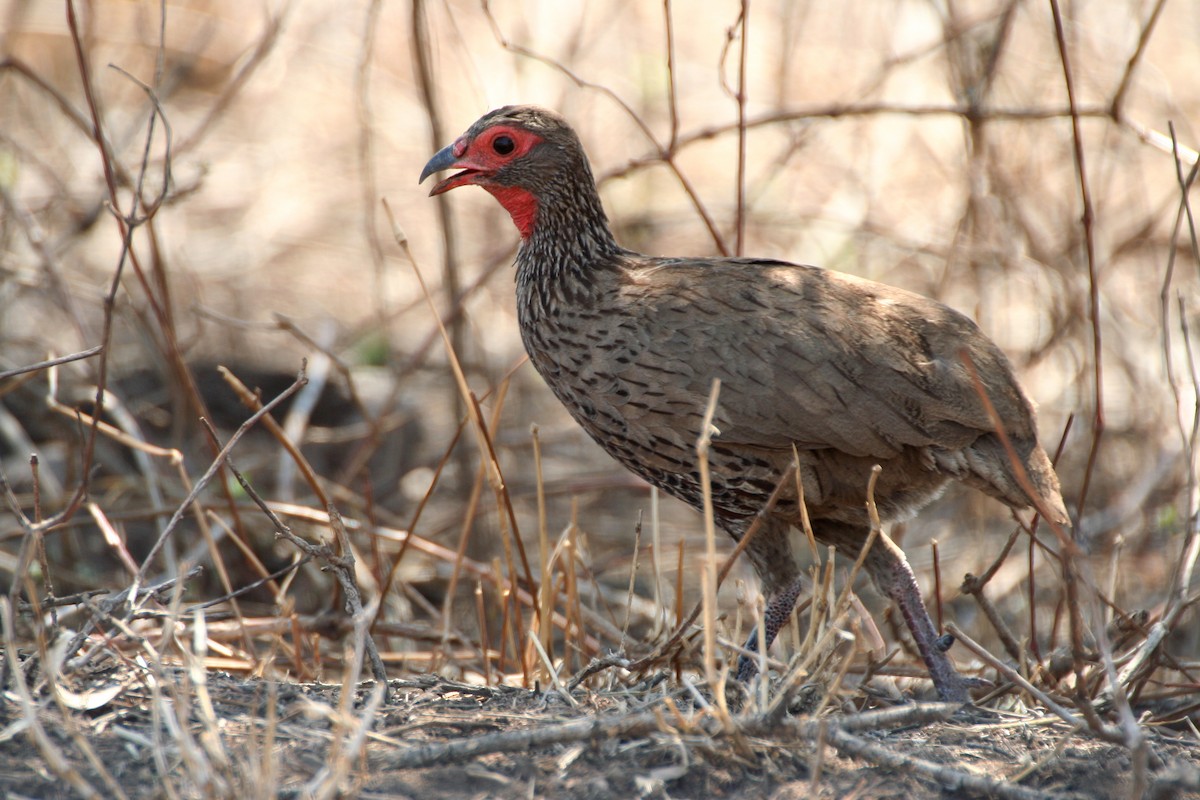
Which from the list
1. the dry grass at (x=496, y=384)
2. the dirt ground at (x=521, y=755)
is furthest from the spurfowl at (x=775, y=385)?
the dirt ground at (x=521, y=755)

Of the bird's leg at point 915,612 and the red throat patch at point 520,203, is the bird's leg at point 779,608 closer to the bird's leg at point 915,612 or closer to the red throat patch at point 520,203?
the bird's leg at point 915,612

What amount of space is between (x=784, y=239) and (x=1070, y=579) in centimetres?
491

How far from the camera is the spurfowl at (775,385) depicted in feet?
11.1

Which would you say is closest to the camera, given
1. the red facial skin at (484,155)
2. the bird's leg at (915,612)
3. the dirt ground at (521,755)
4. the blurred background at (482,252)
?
the dirt ground at (521,755)

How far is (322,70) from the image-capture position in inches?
404

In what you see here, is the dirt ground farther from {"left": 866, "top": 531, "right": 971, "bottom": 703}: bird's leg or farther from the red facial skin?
the red facial skin

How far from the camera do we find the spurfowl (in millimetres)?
3395

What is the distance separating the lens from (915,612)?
374 cm

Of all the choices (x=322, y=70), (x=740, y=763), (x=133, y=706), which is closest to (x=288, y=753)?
(x=133, y=706)

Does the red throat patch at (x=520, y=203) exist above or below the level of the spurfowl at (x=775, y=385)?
above

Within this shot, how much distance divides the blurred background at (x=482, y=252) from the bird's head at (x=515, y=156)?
35cm

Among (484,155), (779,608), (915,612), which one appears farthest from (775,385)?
(484,155)

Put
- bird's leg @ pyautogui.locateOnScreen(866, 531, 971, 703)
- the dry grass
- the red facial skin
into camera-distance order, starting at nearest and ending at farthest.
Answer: the dry grass
bird's leg @ pyautogui.locateOnScreen(866, 531, 971, 703)
the red facial skin

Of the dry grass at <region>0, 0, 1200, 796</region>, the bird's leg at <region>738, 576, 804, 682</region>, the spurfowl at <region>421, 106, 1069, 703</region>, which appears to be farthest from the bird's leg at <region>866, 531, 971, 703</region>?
the bird's leg at <region>738, 576, 804, 682</region>
